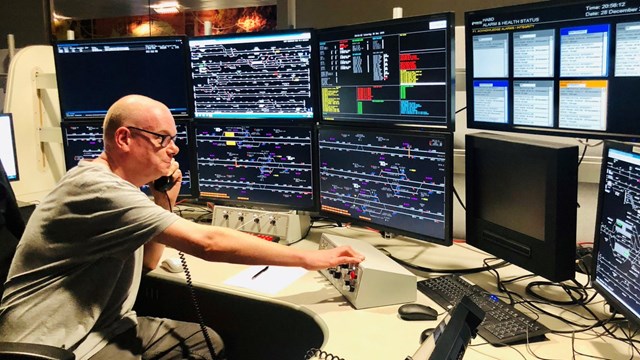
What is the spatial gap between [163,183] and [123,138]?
0.37m

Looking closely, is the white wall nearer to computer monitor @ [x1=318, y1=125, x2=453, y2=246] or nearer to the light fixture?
computer monitor @ [x1=318, y1=125, x2=453, y2=246]

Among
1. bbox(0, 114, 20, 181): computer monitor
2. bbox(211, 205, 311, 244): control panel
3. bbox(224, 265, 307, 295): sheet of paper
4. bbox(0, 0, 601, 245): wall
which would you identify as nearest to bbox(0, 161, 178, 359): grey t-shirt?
bbox(224, 265, 307, 295): sheet of paper

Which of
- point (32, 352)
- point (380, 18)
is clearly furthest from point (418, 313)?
point (380, 18)

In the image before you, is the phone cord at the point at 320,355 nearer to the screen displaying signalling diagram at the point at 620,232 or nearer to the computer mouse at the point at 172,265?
the screen displaying signalling diagram at the point at 620,232

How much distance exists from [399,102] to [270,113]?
57cm

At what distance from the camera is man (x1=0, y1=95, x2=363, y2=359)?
1445 millimetres

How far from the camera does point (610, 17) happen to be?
1414 millimetres

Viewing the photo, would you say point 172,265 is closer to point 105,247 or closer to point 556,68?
point 105,247

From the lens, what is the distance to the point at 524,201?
5.20ft

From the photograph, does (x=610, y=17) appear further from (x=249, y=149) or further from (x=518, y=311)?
(x=249, y=149)

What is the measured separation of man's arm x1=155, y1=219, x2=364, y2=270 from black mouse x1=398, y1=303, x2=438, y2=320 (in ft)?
0.64

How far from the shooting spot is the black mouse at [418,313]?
1471 mm

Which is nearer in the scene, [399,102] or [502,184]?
[502,184]

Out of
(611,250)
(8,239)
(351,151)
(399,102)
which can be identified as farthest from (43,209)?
(611,250)
